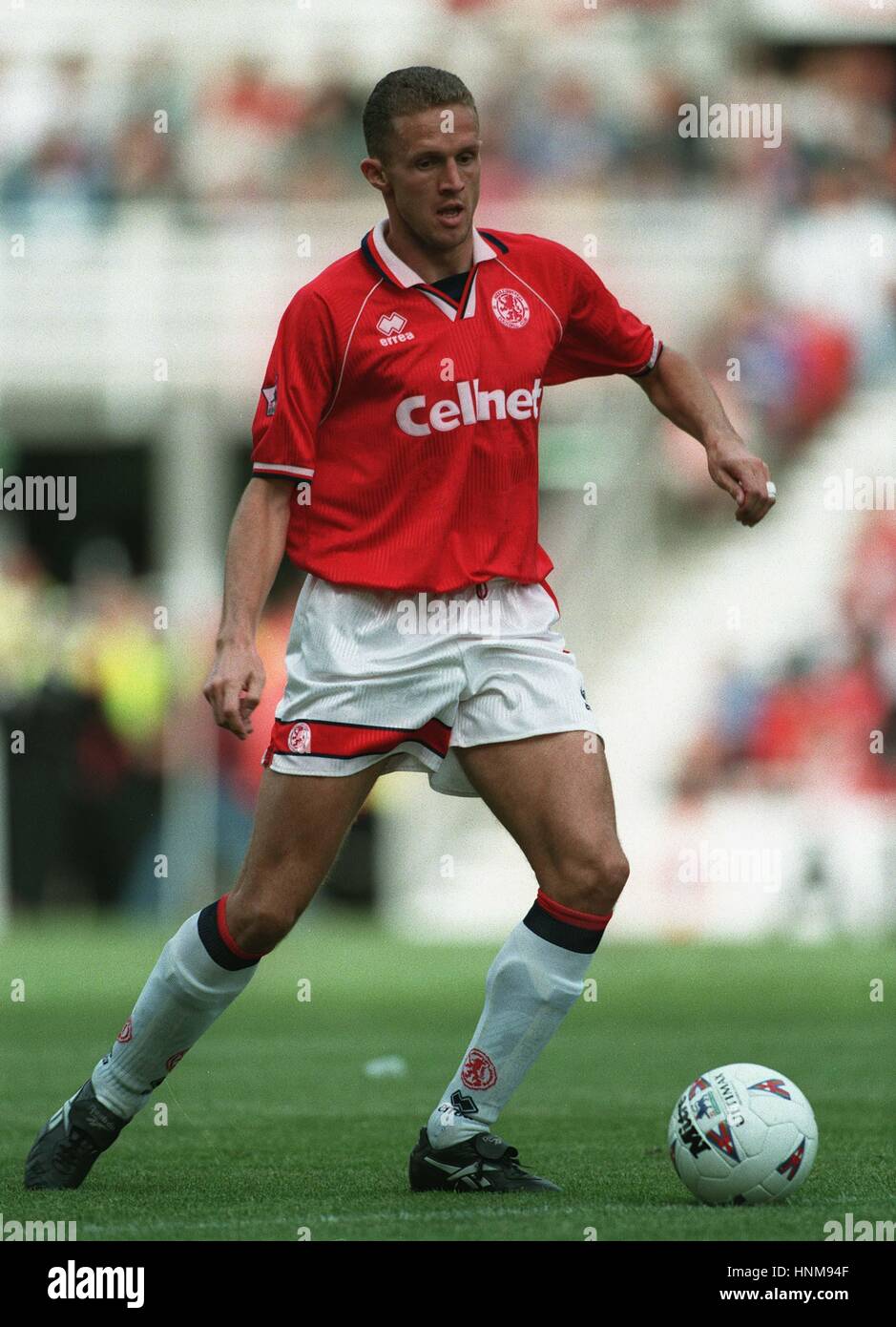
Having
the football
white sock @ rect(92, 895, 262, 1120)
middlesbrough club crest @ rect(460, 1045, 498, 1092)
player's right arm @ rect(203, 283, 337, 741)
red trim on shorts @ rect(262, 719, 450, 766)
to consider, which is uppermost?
player's right arm @ rect(203, 283, 337, 741)

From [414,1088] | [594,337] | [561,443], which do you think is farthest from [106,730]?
[594,337]

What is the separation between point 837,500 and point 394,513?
13.4m

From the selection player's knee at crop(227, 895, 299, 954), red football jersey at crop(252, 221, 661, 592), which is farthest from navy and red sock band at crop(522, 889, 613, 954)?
red football jersey at crop(252, 221, 661, 592)

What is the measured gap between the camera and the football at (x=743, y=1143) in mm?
5430

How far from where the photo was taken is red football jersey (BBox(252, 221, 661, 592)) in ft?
18.7

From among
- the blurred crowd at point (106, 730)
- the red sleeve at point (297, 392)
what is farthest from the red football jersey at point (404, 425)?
the blurred crowd at point (106, 730)

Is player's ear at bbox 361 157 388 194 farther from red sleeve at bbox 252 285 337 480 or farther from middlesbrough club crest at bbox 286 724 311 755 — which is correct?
middlesbrough club crest at bbox 286 724 311 755

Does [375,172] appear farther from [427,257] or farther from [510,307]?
[510,307]

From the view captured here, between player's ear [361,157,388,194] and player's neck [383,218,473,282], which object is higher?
player's ear [361,157,388,194]

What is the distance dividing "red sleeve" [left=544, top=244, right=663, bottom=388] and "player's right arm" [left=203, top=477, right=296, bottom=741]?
897mm

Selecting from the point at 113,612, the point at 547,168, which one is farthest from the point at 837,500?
the point at 113,612

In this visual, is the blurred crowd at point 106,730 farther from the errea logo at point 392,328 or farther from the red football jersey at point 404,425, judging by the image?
the errea logo at point 392,328

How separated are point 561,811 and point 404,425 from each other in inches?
38.8

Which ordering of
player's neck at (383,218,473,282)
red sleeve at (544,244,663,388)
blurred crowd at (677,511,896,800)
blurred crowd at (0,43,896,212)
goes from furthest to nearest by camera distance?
blurred crowd at (0,43,896,212) < blurred crowd at (677,511,896,800) < red sleeve at (544,244,663,388) < player's neck at (383,218,473,282)
